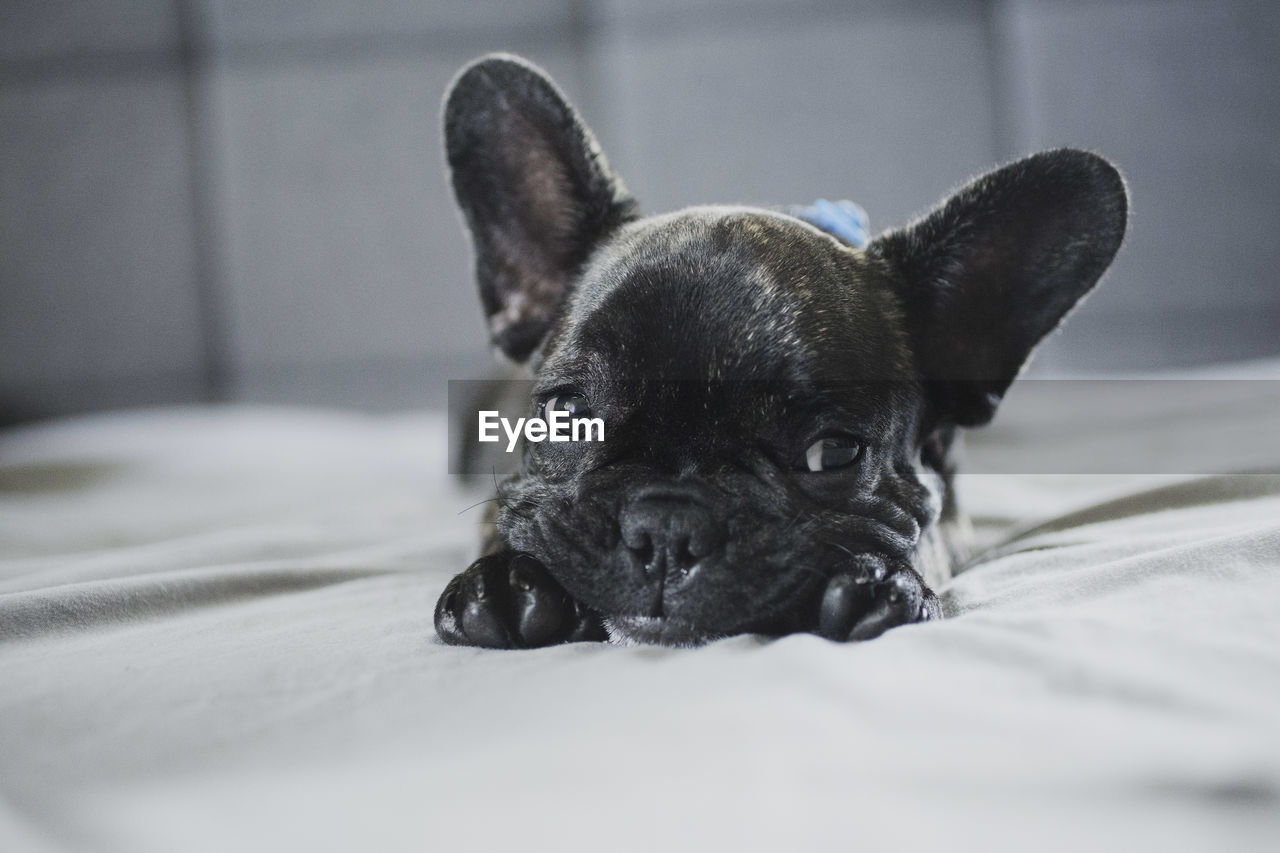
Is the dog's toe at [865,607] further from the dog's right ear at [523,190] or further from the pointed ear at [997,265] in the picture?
the dog's right ear at [523,190]

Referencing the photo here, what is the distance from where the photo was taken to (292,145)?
3924 millimetres

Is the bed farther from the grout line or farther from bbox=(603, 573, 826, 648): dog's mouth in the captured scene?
the grout line

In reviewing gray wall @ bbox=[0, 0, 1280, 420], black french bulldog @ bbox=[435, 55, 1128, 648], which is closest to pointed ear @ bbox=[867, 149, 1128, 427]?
black french bulldog @ bbox=[435, 55, 1128, 648]

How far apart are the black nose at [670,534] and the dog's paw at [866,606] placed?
0.12 m

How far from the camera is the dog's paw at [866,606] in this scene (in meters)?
0.86

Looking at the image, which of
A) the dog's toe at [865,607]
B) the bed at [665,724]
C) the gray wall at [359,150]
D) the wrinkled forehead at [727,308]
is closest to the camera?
the bed at [665,724]

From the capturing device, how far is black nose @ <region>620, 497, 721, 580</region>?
2.93ft

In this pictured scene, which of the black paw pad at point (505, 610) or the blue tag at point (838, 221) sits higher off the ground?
the blue tag at point (838, 221)

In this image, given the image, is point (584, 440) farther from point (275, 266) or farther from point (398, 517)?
point (275, 266)

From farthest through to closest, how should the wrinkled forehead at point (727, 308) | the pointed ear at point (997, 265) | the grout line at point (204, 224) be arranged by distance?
the grout line at point (204, 224) → the pointed ear at point (997, 265) → the wrinkled forehead at point (727, 308)

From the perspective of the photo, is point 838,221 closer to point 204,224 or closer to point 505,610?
point 505,610

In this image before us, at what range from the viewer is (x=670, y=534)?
89cm

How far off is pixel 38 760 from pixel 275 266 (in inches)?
143

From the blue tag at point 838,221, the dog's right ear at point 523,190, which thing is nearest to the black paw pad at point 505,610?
the dog's right ear at point 523,190
